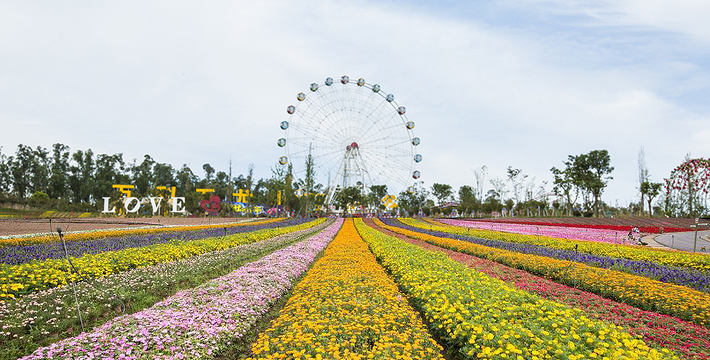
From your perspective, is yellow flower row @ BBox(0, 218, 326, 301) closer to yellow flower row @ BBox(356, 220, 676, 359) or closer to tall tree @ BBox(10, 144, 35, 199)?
yellow flower row @ BBox(356, 220, 676, 359)

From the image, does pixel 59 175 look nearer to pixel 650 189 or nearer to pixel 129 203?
pixel 129 203

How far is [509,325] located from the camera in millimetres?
5559

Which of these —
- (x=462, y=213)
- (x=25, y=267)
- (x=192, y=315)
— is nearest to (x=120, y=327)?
(x=192, y=315)

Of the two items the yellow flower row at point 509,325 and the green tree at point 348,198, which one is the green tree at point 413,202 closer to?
the green tree at point 348,198

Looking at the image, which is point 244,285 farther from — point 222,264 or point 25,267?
point 25,267

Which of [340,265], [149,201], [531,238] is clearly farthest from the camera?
[149,201]

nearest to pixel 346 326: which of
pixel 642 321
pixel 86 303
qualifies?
pixel 86 303

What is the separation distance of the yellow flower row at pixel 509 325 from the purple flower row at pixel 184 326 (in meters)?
3.32

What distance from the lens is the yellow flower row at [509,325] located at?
191 inches

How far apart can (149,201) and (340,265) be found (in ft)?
190

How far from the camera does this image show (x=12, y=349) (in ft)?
18.2

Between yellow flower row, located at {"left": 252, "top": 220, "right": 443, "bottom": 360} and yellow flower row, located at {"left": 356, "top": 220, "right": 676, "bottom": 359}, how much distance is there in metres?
0.46

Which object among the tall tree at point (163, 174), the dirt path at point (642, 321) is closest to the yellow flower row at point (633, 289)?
the dirt path at point (642, 321)

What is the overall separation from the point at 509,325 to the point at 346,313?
2706 millimetres
